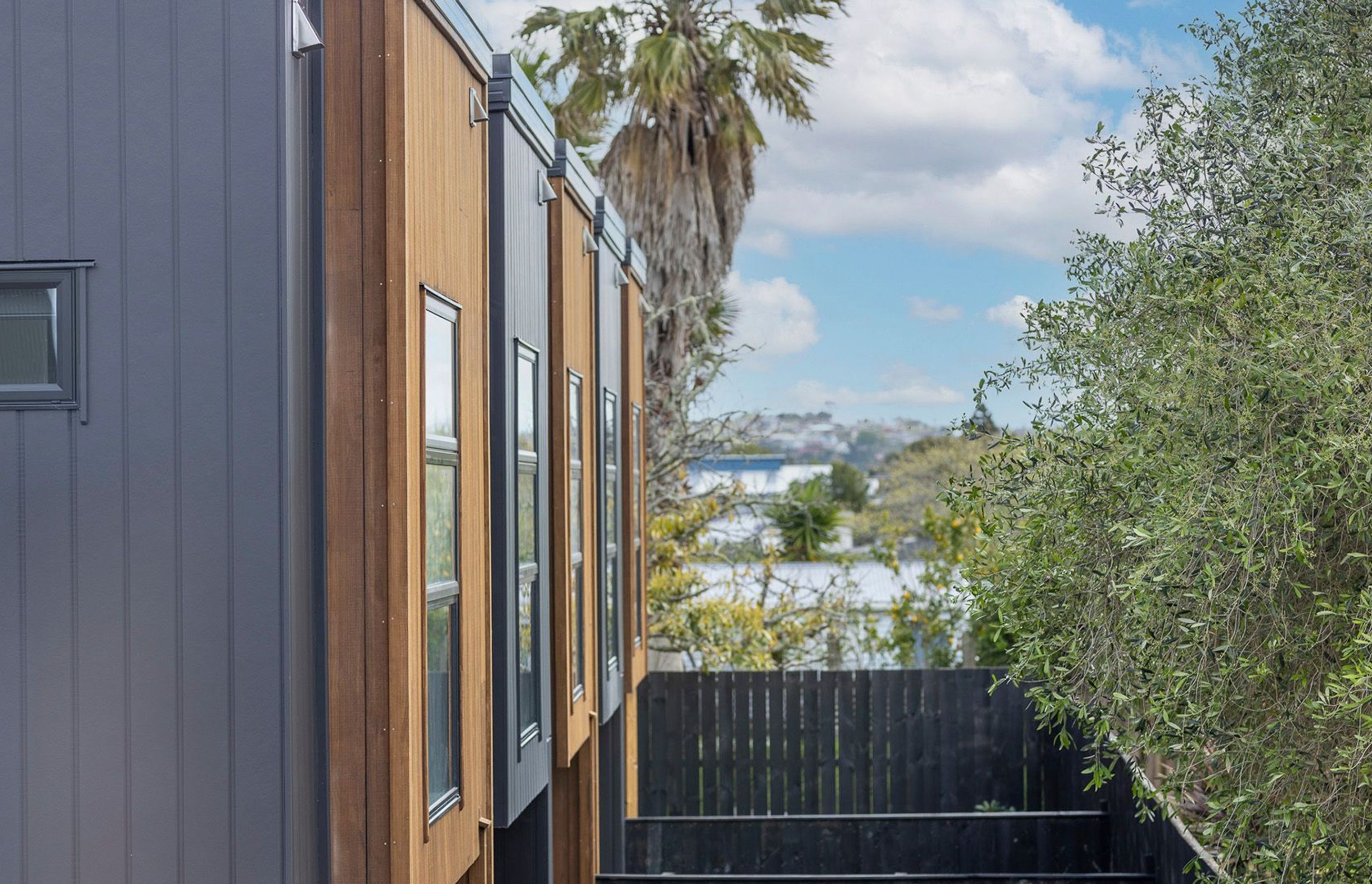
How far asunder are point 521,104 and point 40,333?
6.99 ft

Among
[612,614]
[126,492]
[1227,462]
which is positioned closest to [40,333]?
[126,492]

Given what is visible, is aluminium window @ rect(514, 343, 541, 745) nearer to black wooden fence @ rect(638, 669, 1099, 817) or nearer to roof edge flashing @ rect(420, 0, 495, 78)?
roof edge flashing @ rect(420, 0, 495, 78)

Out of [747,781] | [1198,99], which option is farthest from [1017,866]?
[1198,99]

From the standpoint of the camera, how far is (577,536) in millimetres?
5684

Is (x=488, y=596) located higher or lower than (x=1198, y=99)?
lower

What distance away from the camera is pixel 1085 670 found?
3400mm

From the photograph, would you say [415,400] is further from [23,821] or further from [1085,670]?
[1085,670]

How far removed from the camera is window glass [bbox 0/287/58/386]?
2.58 meters

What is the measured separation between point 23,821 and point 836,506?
13649mm

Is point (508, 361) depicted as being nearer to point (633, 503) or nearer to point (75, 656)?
point (75, 656)

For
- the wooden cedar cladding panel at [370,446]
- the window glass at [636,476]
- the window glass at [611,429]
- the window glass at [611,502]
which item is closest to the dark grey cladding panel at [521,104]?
the wooden cedar cladding panel at [370,446]

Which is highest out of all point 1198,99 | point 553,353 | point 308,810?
point 1198,99

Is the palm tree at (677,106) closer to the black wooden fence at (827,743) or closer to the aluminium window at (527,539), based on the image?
the black wooden fence at (827,743)

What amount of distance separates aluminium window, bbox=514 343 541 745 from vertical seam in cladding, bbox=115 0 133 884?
1737 millimetres
